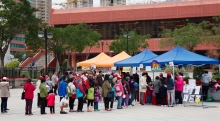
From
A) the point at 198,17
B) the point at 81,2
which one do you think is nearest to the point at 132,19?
the point at 198,17

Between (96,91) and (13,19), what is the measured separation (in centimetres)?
2215

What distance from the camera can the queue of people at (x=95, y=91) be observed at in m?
17.6

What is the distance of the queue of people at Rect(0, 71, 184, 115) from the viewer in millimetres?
17562

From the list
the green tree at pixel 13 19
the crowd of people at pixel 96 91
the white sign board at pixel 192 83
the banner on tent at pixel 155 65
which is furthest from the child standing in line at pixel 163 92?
the green tree at pixel 13 19

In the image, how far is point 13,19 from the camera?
126 ft

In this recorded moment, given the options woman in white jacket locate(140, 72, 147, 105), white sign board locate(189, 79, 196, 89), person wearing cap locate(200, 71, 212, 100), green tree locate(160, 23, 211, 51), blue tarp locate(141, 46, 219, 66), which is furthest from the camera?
green tree locate(160, 23, 211, 51)

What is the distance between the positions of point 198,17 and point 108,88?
54627 mm

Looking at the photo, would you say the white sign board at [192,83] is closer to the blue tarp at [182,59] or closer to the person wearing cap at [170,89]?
the person wearing cap at [170,89]

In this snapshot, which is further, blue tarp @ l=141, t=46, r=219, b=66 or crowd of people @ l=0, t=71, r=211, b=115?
blue tarp @ l=141, t=46, r=219, b=66

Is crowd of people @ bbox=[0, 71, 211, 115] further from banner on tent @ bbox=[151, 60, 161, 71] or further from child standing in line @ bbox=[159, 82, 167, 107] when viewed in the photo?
banner on tent @ bbox=[151, 60, 161, 71]

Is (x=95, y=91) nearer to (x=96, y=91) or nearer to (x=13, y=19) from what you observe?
(x=96, y=91)

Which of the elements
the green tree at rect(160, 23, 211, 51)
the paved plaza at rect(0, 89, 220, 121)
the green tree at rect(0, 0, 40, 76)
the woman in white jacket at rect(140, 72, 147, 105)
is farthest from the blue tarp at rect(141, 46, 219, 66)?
the green tree at rect(160, 23, 211, 51)

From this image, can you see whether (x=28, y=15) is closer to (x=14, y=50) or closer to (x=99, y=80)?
(x=99, y=80)

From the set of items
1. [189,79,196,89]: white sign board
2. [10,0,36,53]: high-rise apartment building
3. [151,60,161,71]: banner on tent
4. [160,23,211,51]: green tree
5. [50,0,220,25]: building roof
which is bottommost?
[189,79,196,89]: white sign board
